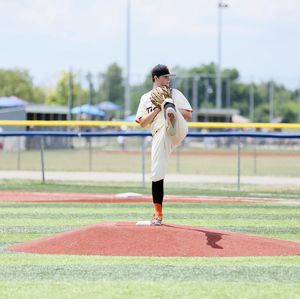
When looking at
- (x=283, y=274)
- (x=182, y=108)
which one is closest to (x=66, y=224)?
(x=182, y=108)

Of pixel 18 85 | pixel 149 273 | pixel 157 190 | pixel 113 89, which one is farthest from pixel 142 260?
pixel 18 85

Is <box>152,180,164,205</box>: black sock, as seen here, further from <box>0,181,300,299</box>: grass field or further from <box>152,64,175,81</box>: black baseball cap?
<box>0,181,300,299</box>: grass field

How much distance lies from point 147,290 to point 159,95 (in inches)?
121

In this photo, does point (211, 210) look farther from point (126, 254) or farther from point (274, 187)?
point (274, 187)

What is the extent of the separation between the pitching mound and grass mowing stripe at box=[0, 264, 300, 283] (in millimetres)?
745

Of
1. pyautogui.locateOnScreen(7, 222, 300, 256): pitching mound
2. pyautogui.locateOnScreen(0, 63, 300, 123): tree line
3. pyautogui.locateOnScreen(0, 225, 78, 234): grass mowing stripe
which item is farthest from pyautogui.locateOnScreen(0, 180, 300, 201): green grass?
pyautogui.locateOnScreen(0, 63, 300, 123): tree line

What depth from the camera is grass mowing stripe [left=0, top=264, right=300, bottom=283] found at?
7.89 metres

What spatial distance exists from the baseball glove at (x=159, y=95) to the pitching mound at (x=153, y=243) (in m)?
1.30

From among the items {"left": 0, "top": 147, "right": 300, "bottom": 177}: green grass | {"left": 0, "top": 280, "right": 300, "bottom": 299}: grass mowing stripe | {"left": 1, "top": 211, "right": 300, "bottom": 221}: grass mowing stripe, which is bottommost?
{"left": 0, "top": 147, "right": 300, "bottom": 177}: green grass

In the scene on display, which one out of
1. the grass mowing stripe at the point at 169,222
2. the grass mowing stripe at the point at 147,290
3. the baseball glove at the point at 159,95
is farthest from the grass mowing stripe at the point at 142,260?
the grass mowing stripe at the point at 169,222

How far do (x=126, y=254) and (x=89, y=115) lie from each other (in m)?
52.2

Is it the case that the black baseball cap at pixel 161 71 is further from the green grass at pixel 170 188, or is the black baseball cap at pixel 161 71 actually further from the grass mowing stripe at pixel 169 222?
the green grass at pixel 170 188

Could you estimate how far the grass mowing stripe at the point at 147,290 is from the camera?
7145mm

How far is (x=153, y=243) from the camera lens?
30.7ft
